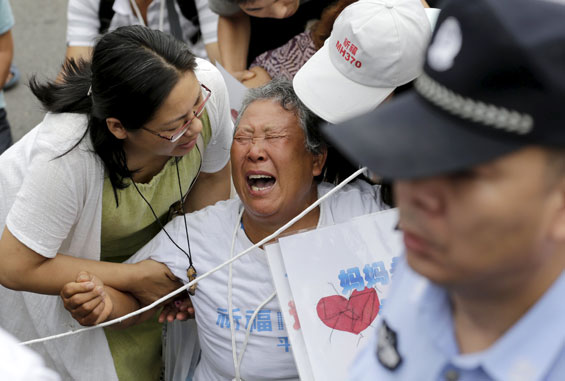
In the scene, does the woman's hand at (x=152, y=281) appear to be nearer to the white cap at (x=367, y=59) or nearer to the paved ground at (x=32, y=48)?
the white cap at (x=367, y=59)

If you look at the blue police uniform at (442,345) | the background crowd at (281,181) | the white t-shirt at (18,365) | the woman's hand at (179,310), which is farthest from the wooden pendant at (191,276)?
the white t-shirt at (18,365)

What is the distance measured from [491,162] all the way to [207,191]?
186cm

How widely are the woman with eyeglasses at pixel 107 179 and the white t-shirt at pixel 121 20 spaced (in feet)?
2.98

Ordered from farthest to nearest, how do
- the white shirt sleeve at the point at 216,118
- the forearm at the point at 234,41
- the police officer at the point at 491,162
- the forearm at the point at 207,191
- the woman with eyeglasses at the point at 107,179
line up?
the forearm at the point at 234,41
the forearm at the point at 207,191
the white shirt sleeve at the point at 216,118
the woman with eyeglasses at the point at 107,179
the police officer at the point at 491,162

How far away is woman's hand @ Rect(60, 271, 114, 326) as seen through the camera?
1916 millimetres

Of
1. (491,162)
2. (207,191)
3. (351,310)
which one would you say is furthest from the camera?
(207,191)

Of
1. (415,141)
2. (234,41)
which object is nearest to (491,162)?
(415,141)

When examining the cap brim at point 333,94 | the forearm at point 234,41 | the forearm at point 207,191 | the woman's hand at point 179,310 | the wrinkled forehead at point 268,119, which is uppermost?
the cap brim at point 333,94

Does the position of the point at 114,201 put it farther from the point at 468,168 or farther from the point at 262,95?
the point at 468,168

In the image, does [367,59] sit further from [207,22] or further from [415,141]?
[207,22]

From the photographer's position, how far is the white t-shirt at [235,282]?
192 cm

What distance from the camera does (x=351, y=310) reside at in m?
1.77

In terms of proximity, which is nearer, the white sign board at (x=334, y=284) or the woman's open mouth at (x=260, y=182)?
the white sign board at (x=334, y=284)

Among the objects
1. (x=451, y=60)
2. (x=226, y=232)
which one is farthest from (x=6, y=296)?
(x=451, y=60)
